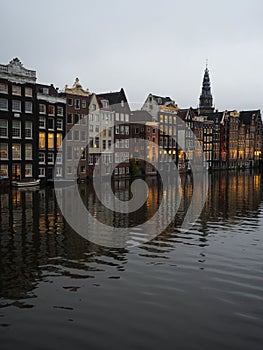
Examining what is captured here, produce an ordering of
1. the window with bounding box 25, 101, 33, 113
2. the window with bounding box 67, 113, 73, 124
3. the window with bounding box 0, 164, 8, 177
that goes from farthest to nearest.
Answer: the window with bounding box 67, 113, 73, 124, the window with bounding box 25, 101, 33, 113, the window with bounding box 0, 164, 8, 177

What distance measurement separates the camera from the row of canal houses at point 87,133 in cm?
6309

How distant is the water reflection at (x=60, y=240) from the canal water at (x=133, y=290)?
0.07 m

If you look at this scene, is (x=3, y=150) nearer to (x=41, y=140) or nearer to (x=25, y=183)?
(x=25, y=183)

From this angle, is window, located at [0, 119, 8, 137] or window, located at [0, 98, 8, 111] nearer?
window, located at [0, 98, 8, 111]

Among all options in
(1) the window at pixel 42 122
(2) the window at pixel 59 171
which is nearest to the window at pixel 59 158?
(2) the window at pixel 59 171

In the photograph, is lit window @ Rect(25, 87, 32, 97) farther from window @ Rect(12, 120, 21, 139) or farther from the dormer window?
the dormer window

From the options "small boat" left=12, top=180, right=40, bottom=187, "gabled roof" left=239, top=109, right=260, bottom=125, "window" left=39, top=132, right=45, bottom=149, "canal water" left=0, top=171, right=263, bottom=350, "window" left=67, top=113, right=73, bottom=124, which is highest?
"gabled roof" left=239, top=109, right=260, bottom=125

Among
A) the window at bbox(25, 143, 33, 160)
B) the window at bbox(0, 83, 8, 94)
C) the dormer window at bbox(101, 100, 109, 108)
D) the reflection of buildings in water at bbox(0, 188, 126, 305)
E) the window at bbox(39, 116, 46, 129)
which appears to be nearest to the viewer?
the reflection of buildings in water at bbox(0, 188, 126, 305)

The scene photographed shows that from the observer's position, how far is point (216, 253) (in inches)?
903

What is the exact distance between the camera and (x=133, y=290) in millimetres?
16766

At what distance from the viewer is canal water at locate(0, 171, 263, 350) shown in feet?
41.5

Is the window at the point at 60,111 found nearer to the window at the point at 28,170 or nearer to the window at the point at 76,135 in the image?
the window at the point at 76,135

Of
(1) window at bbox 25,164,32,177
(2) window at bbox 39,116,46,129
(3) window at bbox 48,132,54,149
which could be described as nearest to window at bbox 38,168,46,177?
(1) window at bbox 25,164,32,177

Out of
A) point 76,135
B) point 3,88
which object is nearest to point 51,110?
point 76,135
